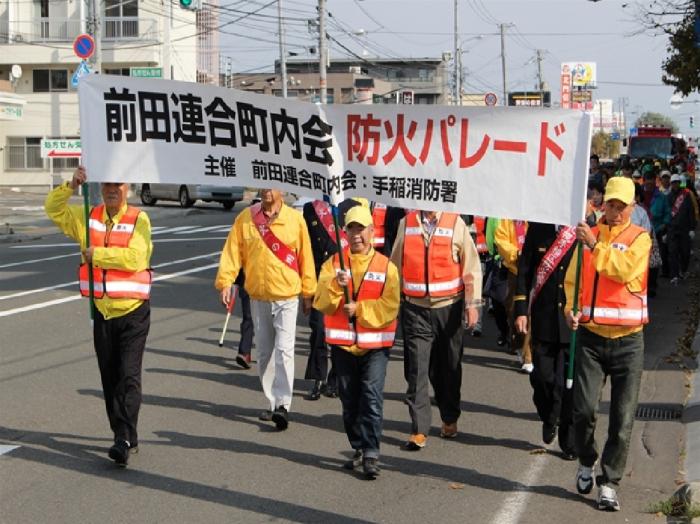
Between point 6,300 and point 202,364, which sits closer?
point 202,364

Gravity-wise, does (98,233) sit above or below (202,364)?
above

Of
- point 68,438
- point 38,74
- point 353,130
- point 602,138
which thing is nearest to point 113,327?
point 68,438

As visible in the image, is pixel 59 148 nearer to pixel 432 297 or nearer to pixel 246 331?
pixel 246 331

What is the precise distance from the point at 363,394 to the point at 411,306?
3.43ft

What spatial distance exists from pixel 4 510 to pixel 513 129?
3.81 m

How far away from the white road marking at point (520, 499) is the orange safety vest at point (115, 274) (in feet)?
9.53

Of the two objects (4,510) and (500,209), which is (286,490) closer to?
(4,510)

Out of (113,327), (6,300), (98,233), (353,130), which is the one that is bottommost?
(6,300)

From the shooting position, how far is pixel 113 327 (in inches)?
319

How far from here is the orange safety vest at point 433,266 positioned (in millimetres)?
8539

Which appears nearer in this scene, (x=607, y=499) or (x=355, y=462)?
(x=607, y=499)

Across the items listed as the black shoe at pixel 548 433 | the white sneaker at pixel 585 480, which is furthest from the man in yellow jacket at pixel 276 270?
the white sneaker at pixel 585 480

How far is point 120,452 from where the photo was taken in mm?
7867

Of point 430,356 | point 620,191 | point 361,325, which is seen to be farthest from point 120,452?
point 620,191
